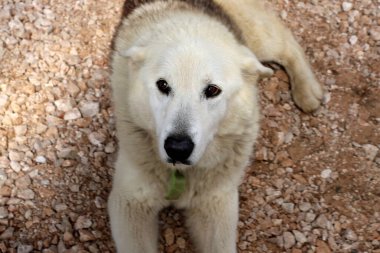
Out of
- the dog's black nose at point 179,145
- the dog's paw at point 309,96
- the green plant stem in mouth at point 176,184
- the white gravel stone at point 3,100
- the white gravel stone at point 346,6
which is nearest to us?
the dog's black nose at point 179,145

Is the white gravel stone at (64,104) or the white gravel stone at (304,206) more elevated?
the white gravel stone at (64,104)

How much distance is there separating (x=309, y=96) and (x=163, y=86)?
172cm

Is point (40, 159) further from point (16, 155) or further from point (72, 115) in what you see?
point (72, 115)

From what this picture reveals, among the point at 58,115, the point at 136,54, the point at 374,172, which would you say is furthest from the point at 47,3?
the point at 374,172

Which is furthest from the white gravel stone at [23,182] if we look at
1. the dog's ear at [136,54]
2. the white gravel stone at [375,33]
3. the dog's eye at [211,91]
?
the white gravel stone at [375,33]

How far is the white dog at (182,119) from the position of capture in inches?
107

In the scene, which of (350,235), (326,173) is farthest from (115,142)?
(350,235)

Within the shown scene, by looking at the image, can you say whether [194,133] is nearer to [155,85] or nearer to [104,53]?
[155,85]

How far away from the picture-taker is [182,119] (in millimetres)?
2623

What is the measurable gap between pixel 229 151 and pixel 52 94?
1.59m

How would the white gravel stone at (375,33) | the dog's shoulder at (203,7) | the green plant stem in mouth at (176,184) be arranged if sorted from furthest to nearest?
1. the white gravel stone at (375,33)
2. the dog's shoulder at (203,7)
3. the green plant stem in mouth at (176,184)

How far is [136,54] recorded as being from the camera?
2893 mm

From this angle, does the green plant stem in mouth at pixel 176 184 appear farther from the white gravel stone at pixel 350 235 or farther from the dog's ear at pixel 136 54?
the white gravel stone at pixel 350 235

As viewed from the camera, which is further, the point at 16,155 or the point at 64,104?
the point at 64,104
